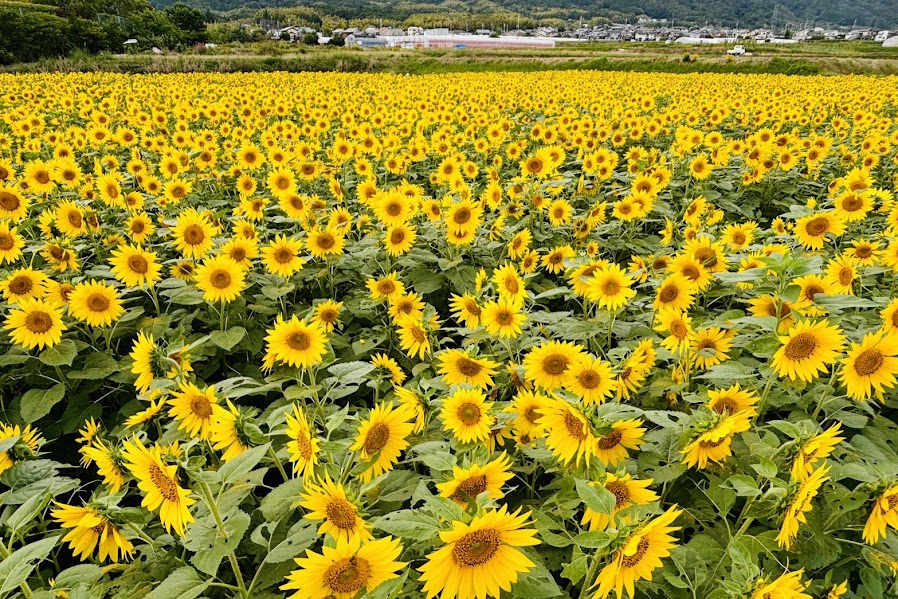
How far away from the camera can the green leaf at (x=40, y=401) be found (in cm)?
295

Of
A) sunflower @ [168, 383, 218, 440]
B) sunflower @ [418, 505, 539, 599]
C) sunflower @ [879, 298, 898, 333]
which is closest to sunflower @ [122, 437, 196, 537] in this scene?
sunflower @ [168, 383, 218, 440]

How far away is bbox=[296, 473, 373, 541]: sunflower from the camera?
1319 millimetres

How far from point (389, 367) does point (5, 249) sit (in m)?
2.96

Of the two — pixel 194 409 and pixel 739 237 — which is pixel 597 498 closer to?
pixel 194 409

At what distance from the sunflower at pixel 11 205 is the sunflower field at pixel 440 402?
0.04 m

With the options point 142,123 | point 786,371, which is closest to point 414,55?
point 142,123

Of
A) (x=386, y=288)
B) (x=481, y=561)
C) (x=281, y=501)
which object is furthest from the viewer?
(x=386, y=288)

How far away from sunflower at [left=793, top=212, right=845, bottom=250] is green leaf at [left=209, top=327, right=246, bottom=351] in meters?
3.69

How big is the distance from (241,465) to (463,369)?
0.94m

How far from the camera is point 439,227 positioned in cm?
465

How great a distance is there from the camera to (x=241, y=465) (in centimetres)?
153

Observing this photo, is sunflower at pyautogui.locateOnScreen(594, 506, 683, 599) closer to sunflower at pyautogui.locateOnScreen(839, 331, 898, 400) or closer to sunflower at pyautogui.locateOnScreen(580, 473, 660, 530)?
sunflower at pyautogui.locateOnScreen(580, 473, 660, 530)

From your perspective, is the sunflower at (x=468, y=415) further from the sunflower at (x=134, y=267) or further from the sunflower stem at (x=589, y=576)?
the sunflower at (x=134, y=267)

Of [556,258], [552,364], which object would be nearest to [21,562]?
[552,364]
